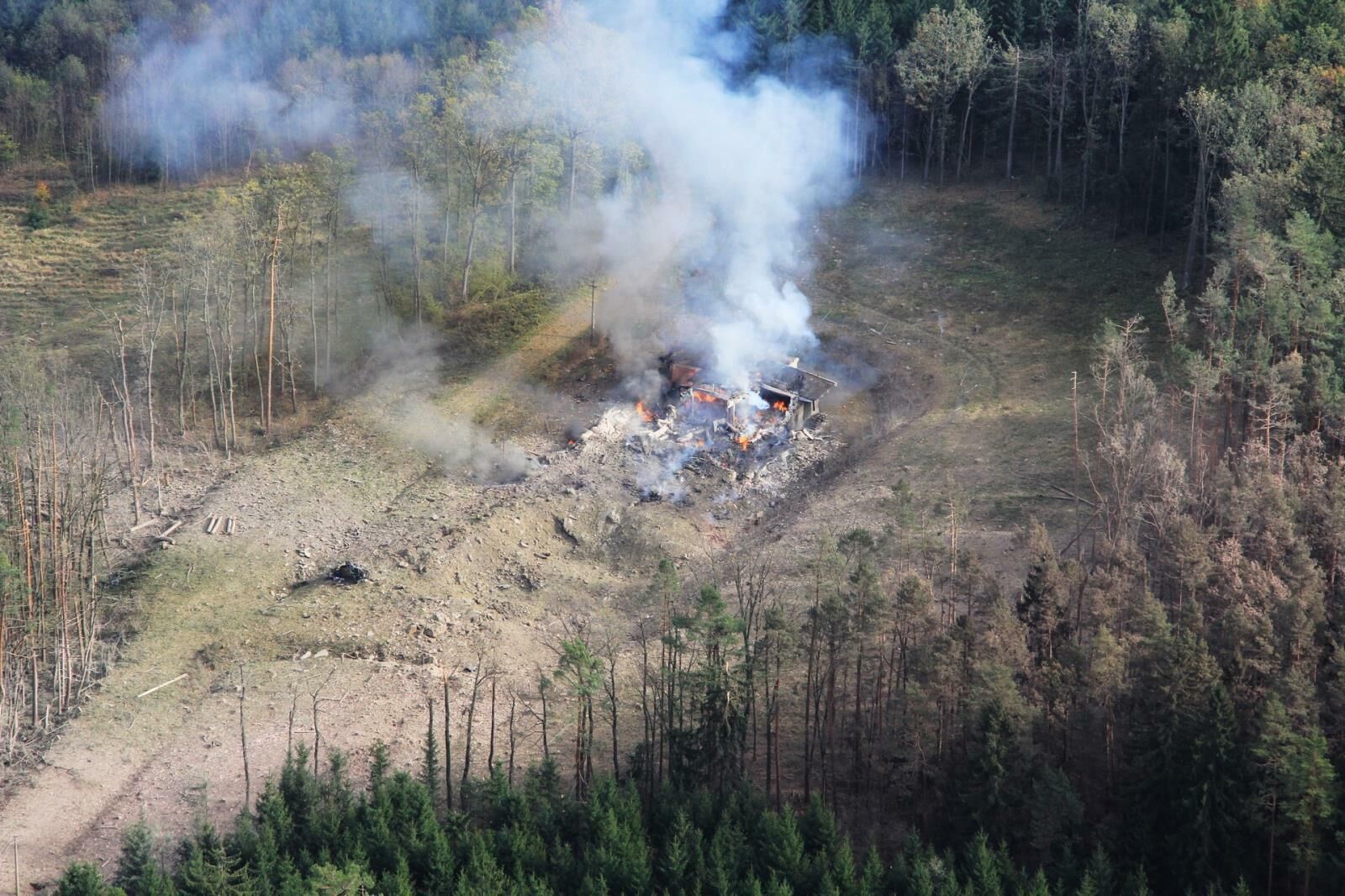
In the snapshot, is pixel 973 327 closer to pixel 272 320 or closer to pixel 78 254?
pixel 272 320

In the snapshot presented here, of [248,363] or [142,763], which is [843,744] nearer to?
[142,763]

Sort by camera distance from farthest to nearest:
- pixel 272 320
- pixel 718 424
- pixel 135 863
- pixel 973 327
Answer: pixel 973 327 < pixel 272 320 < pixel 718 424 < pixel 135 863

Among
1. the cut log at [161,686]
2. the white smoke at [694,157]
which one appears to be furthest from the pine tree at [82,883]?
the white smoke at [694,157]

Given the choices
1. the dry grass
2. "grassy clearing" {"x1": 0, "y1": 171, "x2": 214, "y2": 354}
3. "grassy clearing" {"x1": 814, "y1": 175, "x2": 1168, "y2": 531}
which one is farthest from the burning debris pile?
"grassy clearing" {"x1": 0, "y1": 171, "x2": 214, "y2": 354}

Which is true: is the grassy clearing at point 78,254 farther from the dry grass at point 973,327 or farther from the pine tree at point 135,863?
the pine tree at point 135,863

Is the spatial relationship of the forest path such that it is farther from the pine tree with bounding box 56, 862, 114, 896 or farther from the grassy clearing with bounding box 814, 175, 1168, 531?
the grassy clearing with bounding box 814, 175, 1168, 531

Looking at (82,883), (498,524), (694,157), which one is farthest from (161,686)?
(694,157)
